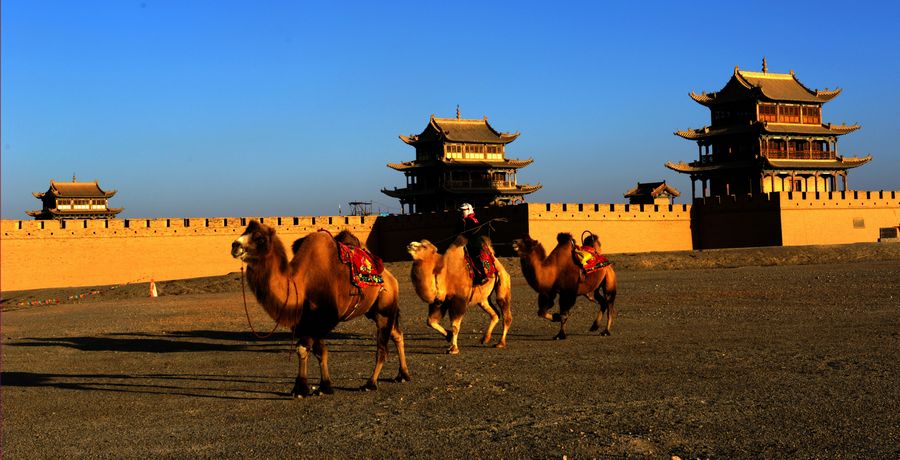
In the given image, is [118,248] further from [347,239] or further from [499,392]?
[499,392]

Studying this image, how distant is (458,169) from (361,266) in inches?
1945

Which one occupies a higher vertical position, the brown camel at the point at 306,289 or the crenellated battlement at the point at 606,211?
the crenellated battlement at the point at 606,211

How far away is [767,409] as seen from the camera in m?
6.10

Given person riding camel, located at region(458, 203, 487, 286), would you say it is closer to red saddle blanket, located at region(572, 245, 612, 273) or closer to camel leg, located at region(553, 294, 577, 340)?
camel leg, located at region(553, 294, 577, 340)

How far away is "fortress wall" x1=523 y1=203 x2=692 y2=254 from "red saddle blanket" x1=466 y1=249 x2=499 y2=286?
1134 inches

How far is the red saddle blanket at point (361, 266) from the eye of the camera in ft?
25.3

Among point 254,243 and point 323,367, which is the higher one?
point 254,243

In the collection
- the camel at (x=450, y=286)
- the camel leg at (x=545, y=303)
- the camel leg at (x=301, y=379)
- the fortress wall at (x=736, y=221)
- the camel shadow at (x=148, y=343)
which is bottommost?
the camel shadow at (x=148, y=343)

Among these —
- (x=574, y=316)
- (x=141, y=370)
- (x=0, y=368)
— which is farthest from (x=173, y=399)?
(x=574, y=316)

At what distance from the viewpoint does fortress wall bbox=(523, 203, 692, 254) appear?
40.2 meters

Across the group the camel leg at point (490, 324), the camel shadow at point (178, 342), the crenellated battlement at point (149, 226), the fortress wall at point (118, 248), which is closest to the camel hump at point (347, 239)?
the camel leg at point (490, 324)

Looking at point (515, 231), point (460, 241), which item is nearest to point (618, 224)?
point (515, 231)

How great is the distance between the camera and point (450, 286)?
978cm

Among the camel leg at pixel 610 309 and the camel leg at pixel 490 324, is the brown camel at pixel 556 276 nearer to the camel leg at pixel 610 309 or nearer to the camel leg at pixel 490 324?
the camel leg at pixel 610 309
